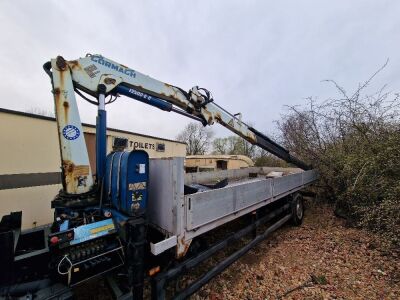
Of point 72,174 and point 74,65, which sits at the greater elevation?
point 74,65

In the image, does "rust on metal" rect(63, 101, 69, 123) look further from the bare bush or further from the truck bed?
the bare bush

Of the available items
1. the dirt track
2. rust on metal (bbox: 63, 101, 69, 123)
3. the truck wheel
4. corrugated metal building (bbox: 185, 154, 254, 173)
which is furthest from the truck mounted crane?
corrugated metal building (bbox: 185, 154, 254, 173)

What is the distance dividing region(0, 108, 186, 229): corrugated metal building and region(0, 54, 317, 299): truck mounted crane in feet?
9.38

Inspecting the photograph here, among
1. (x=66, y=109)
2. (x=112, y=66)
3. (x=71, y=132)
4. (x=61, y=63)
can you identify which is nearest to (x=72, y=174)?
(x=71, y=132)

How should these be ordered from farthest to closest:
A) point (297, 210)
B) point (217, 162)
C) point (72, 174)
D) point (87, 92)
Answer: point (217, 162) → point (297, 210) → point (87, 92) → point (72, 174)

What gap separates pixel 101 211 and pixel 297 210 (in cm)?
472

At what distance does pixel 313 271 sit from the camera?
3.52 meters

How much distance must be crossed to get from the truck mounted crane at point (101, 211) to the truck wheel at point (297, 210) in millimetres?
2585

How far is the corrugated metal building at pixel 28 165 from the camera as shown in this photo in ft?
15.4

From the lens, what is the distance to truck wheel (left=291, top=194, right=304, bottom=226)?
5.31 metres

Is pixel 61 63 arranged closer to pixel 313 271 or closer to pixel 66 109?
pixel 66 109

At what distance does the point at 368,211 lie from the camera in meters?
4.63

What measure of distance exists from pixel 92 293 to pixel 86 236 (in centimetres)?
147

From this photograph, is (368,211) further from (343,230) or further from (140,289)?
(140,289)
